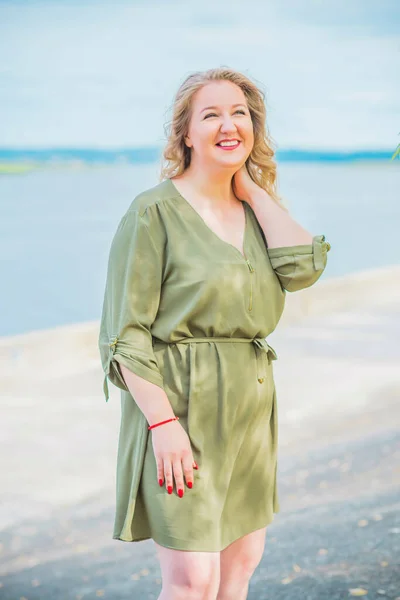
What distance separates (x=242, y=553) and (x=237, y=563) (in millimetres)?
28

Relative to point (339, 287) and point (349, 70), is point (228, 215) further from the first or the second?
point (349, 70)

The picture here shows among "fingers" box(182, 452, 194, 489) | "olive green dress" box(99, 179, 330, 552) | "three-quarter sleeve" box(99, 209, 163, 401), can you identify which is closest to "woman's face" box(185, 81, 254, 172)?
"olive green dress" box(99, 179, 330, 552)

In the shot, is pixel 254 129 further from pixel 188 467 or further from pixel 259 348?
pixel 188 467

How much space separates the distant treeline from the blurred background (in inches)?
2.4

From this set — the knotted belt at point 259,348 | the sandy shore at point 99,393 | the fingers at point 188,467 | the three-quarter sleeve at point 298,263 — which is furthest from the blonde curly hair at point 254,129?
the sandy shore at point 99,393

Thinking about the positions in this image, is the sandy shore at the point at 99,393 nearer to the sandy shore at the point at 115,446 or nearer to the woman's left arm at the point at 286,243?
the sandy shore at the point at 115,446

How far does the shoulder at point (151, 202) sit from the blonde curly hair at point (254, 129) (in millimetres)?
102

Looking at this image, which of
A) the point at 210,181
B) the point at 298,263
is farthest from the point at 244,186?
the point at 298,263

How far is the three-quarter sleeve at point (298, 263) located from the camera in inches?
85.0

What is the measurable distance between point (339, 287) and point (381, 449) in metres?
4.51

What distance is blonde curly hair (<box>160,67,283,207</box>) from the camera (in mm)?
2145

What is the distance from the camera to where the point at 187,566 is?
2055 millimetres

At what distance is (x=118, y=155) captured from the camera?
56.3 feet

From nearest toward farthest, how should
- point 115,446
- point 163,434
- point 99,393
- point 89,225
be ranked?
point 163,434 < point 115,446 < point 99,393 < point 89,225
